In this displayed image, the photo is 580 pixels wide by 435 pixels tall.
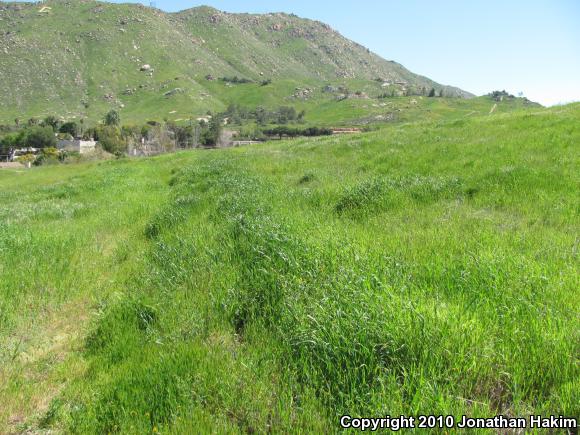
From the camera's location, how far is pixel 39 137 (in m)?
143

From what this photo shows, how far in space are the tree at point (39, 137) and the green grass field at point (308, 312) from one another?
162 meters

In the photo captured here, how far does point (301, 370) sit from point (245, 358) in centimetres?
65

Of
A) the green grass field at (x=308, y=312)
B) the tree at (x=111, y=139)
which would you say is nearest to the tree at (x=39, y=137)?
the tree at (x=111, y=139)

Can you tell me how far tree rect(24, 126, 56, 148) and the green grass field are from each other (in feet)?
532

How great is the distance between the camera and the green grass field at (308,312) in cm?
309

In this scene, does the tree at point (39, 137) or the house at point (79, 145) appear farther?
the tree at point (39, 137)

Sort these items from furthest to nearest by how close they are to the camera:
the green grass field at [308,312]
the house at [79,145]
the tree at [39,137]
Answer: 1. the tree at [39,137]
2. the house at [79,145]
3. the green grass field at [308,312]

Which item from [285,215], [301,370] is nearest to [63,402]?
[301,370]

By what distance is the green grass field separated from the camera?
309 centimetres

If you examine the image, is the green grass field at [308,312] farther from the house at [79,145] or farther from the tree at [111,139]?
the house at [79,145]

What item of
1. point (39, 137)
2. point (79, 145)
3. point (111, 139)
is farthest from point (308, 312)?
point (39, 137)

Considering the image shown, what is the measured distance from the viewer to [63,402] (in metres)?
4.00

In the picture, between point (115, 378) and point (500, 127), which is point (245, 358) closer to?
point (115, 378)

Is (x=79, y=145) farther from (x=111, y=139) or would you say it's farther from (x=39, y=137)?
(x=39, y=137)
